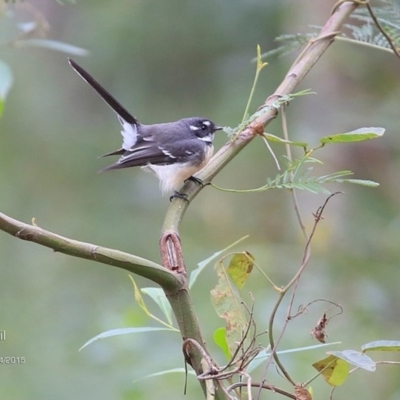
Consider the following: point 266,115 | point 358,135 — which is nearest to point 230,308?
point 358,135

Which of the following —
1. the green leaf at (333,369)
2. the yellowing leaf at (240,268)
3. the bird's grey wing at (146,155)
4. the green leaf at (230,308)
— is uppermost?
the bird's grey wing at (146,155)

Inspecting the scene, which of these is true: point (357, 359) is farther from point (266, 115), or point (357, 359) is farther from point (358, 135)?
point (266, 115)

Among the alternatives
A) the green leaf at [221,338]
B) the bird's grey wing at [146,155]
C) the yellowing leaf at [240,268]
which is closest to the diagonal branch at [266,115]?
the yellowing leaf at [240,268]

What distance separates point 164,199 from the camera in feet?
23.6

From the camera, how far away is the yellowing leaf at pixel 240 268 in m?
1.47

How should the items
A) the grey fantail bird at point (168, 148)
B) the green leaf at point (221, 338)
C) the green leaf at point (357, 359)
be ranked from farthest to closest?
the grey fantail bird at point (168, 148) → the green leaf at point (221, 338) → the green leaf at point (357, 359)

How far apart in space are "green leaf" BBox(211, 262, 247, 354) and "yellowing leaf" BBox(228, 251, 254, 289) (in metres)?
0.02

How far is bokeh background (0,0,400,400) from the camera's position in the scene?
11.3ft

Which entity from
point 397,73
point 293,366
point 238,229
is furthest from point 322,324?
point 238,229

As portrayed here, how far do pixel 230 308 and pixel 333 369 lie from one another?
263 mm

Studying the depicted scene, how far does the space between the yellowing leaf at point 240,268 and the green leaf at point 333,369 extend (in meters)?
0.29

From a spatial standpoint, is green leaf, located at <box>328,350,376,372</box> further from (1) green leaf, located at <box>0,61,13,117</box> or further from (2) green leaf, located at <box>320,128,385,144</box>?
(1) green leaf, located at <box>0,61,13,117</box>

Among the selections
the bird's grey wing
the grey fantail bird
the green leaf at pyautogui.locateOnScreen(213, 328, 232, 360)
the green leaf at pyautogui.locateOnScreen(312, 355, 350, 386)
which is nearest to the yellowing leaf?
the green leaf at pyautogui.locateOnScreen(213, 328, 232, 360)

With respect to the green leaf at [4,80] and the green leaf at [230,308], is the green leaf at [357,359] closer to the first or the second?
the green leaf at [230,308]
